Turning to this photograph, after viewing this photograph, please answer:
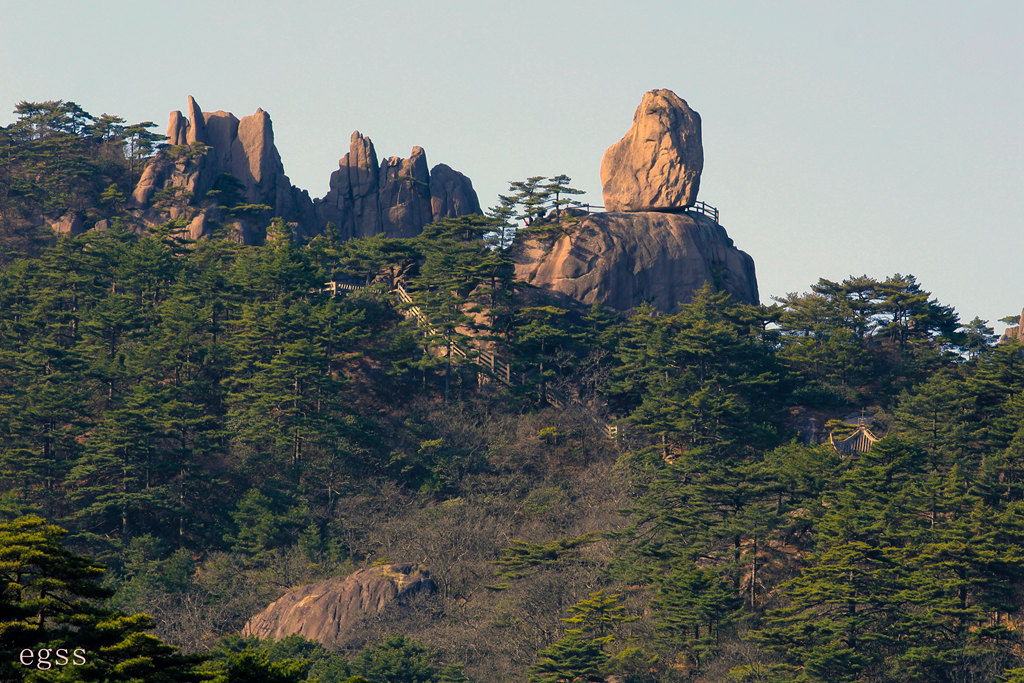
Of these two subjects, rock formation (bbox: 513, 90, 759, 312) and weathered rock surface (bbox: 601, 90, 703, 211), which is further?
weathered rock surface (bbox: 601, 90, 703, 211)

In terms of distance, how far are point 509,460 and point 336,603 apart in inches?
443

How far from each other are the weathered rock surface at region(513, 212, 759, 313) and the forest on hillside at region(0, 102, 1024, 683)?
64.3 inches

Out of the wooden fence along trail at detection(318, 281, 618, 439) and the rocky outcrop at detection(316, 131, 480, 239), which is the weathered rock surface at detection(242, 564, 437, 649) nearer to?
the wooden fence along trail at detection(318, 281, 618, 439)

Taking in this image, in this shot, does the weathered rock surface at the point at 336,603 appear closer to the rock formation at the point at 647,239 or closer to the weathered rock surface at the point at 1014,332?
the rock formation at the point at 647,239

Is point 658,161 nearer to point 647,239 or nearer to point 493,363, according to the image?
point 647,239

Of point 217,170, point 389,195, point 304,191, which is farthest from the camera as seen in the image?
point 304,191

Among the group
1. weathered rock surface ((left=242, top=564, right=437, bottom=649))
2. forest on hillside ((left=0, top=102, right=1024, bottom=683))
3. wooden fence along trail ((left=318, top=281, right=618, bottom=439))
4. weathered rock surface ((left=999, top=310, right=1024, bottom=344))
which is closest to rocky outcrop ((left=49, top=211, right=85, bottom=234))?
forest on hillside ((left=0, top=102, right=1024, bottom=683))

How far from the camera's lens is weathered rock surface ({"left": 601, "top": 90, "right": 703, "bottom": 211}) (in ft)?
201

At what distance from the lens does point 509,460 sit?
47.6 m

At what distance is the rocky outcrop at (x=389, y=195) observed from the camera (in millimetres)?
69688

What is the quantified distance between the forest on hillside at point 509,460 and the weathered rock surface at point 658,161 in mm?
6241

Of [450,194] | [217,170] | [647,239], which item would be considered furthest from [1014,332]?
[217,170]

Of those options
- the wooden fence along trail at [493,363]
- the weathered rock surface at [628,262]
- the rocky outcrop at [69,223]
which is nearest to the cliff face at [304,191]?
the rocky outcrop at [69,223]

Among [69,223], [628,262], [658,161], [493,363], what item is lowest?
[493,363]
